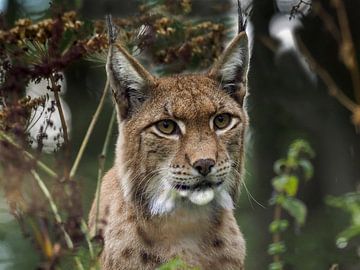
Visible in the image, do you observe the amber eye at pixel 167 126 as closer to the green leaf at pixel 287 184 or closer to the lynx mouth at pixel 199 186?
the lynx mouth at pixel 199 186

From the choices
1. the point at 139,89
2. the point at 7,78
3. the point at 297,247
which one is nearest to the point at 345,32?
the point at 297,247

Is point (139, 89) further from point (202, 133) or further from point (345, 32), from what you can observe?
point (345, 32)

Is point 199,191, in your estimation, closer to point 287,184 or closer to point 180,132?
point 180,132

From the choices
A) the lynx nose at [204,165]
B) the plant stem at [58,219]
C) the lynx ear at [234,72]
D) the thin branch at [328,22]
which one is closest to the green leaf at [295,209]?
the lynx nose at [204,165]

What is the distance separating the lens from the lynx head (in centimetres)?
614

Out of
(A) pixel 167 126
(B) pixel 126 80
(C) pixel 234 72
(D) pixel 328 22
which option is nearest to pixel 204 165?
(A) pixel 167 126

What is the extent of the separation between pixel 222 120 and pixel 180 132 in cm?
27

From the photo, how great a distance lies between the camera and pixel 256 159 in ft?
33.0

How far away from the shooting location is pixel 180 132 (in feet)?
20.7

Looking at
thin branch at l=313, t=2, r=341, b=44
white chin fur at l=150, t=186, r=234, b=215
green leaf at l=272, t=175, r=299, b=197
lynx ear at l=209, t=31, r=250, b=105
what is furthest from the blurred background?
green leaf at l=272, t=175, r=299, b=197

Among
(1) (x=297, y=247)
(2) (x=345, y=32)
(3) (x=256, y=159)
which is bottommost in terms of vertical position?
(1) (x=297, y=247)

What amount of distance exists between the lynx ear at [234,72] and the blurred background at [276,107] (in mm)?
2175

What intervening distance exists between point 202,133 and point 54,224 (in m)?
1.40

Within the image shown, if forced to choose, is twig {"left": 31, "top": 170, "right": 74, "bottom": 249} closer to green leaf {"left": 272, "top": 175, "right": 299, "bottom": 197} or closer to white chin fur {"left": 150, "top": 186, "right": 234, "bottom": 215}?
white chin fur {"left": 150, "top": 186, "right": 234, "bottom": 215}
